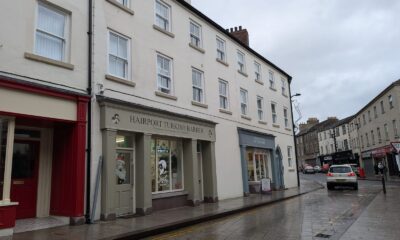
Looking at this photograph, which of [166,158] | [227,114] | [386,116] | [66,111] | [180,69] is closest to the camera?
[66,111]

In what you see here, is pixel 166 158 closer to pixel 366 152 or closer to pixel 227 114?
pixel 227 114

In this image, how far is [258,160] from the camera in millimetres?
23609

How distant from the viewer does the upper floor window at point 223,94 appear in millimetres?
19742

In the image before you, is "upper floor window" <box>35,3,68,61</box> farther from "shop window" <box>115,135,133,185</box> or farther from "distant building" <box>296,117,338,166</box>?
"distant building" <box>296,117,338,166</box>

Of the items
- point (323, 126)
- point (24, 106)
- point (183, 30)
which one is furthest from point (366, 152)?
point (24, 106)

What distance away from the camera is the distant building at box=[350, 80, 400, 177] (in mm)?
39200

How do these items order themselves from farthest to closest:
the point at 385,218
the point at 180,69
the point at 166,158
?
the point at 180,69 → the point at 166,158 → the point at 385,218

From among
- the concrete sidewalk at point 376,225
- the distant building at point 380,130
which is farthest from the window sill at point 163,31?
the distant building at point 380,130

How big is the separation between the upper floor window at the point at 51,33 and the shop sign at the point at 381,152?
39541 millimetres

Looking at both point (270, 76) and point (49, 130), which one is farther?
point (270, 76)

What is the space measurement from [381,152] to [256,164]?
27969mm

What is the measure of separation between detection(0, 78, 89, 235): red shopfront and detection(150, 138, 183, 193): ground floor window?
153 inches

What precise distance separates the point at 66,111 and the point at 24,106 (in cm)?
137

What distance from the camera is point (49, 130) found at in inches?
456
